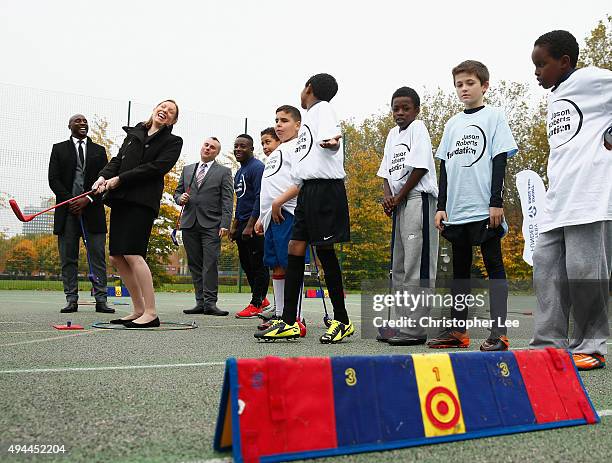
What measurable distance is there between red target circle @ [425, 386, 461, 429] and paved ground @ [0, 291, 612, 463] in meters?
0.07

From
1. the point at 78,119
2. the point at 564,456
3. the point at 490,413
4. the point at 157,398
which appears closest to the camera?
the point at 564,456

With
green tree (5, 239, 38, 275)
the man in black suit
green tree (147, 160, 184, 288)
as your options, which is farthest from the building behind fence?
the man in black suit

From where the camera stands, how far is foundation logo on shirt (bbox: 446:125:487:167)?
412cm

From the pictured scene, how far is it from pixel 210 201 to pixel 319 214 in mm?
3570

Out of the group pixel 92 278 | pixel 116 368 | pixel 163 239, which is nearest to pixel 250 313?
pixel 92 278

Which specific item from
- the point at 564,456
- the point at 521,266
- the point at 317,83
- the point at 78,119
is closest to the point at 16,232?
the point at 78,119

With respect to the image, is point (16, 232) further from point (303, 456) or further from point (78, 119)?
point (303, 456)

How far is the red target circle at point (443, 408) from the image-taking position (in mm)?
1804

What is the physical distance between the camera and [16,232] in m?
14.3

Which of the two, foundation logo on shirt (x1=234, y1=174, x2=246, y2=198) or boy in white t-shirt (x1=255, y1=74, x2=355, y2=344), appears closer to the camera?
boy in white t-shirt (x1=255, y1=74, x2=355, y2=344)

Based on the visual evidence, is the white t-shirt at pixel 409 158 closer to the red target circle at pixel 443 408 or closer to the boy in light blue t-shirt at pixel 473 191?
the boy in light blue t-shirt at pixel 473 191

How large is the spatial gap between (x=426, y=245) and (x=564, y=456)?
9.54 ft

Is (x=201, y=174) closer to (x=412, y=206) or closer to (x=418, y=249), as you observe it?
(x=412, y=206)

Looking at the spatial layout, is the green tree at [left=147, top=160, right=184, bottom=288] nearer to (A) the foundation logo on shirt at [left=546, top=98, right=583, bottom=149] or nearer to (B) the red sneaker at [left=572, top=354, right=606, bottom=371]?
(A) the foundation logo on shirt at [left=546, top=98, right=583, bottom=149]
